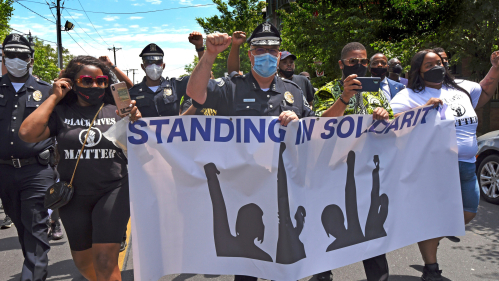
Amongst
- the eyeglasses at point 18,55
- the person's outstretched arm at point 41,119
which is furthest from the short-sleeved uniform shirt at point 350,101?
the eyeglasses at point 18,55

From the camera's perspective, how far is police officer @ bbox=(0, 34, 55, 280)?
3486 mm

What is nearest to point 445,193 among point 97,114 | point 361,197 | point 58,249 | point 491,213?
point 361,197

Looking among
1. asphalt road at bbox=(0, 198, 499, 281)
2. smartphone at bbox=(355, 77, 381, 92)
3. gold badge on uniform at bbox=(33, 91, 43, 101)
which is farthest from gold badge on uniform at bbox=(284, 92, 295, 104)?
gold badge on uniform at bbox=(33, 91, 43, 101)

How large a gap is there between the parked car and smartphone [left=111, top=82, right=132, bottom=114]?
6.07 meters

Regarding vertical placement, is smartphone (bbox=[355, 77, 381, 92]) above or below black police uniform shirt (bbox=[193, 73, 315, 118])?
above

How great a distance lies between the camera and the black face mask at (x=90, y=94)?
311cm

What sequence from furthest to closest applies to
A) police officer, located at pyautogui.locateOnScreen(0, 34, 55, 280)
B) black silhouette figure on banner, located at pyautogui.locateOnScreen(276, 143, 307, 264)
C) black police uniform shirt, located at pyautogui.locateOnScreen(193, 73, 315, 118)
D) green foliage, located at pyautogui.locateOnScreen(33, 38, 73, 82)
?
green foliage, located at pyautogui.locateOnScreen(33, 38, 73, 82) → police officer, located at pyautogui.locateOnScreen(0, 34, 55, 280) → black police uniform shirt, located at pyautogui.locateOnScreen(193, 73, 315, 118) → black silhouette figure on banner, located at pyautogui.locateOnScreen(276, 143, 307, 264)

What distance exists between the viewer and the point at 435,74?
3.80 meters

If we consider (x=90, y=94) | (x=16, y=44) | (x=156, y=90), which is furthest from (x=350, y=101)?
(x=16, y=44)

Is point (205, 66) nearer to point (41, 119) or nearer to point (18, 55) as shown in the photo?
point (41, 119)

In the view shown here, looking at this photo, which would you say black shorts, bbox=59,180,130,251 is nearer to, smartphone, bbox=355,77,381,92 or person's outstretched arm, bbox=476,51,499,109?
smartphone, bbox=355,77,381,92

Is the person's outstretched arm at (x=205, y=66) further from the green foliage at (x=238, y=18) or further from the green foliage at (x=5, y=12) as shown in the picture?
the green foliage at (x=238, y=18)

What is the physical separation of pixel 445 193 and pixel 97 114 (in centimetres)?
283

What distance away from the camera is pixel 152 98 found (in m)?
4.75
